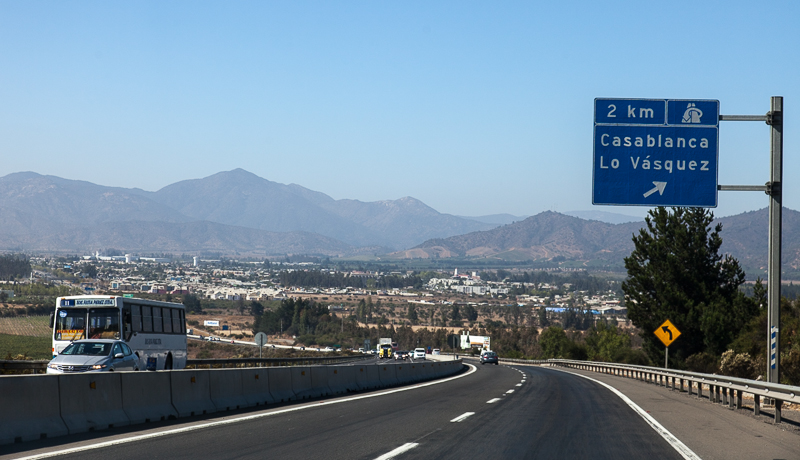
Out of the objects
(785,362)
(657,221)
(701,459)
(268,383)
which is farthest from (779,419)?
(657,221)

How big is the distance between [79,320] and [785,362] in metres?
25.9

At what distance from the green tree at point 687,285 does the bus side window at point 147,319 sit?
115 ft

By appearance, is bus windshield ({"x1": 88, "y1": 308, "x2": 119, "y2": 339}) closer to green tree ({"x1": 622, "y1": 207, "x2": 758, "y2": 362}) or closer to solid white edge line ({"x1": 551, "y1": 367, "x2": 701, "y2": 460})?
solid white edge line ({"x1": 551, "y1": 367, "x2": 701, "y2": 460})

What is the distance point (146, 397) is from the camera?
13812 millimetres

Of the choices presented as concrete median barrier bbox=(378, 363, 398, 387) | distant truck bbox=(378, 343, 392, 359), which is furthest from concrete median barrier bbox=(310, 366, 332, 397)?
distant truck bbox=(378, 343, 392, 359)

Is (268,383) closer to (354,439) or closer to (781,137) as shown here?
(354,439)

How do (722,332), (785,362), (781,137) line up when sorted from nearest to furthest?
(781,137) → (785,362) → (722,332)

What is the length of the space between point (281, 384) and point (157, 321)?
1575cm

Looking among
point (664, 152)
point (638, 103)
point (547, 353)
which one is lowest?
point (547, 353)

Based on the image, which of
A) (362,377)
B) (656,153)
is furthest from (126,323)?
(656,153)

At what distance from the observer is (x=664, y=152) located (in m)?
20.6

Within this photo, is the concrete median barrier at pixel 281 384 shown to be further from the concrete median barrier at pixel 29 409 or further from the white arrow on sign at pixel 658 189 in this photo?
the white arrow on sign at pixel 658 189

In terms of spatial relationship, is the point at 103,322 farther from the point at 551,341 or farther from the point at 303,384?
the point at 551,341

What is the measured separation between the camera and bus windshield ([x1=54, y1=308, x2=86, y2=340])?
98.5 ft
